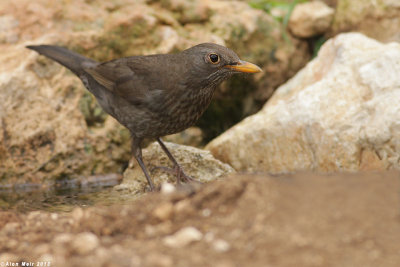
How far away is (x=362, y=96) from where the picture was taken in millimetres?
4969

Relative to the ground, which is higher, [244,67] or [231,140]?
[244,67]

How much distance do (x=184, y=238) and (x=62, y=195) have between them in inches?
118

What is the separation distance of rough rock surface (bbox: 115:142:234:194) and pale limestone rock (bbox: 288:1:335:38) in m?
2.96

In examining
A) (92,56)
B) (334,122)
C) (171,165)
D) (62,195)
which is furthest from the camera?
(92,56)

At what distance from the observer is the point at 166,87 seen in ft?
15.9

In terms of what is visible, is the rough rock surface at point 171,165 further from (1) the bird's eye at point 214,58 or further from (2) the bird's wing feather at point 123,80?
(1) the bird's eye at point 214,58

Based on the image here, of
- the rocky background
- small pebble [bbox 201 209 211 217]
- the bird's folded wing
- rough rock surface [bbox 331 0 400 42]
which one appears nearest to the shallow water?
the rocky background

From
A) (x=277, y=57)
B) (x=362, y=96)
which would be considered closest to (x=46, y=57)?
(x=277, y=57)

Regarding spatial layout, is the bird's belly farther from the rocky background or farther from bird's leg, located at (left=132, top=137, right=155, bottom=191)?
the rocky background

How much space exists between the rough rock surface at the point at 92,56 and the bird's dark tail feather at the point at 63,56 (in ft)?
1.35

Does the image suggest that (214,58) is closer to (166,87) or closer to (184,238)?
(166,87)

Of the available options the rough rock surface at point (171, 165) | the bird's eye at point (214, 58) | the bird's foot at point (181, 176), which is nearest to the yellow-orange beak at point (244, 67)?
the bird's eye at point (214, 58)

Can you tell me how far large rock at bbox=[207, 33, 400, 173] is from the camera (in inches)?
180

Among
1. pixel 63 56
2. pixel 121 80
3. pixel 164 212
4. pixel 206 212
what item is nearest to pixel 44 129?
pixel 63 56
